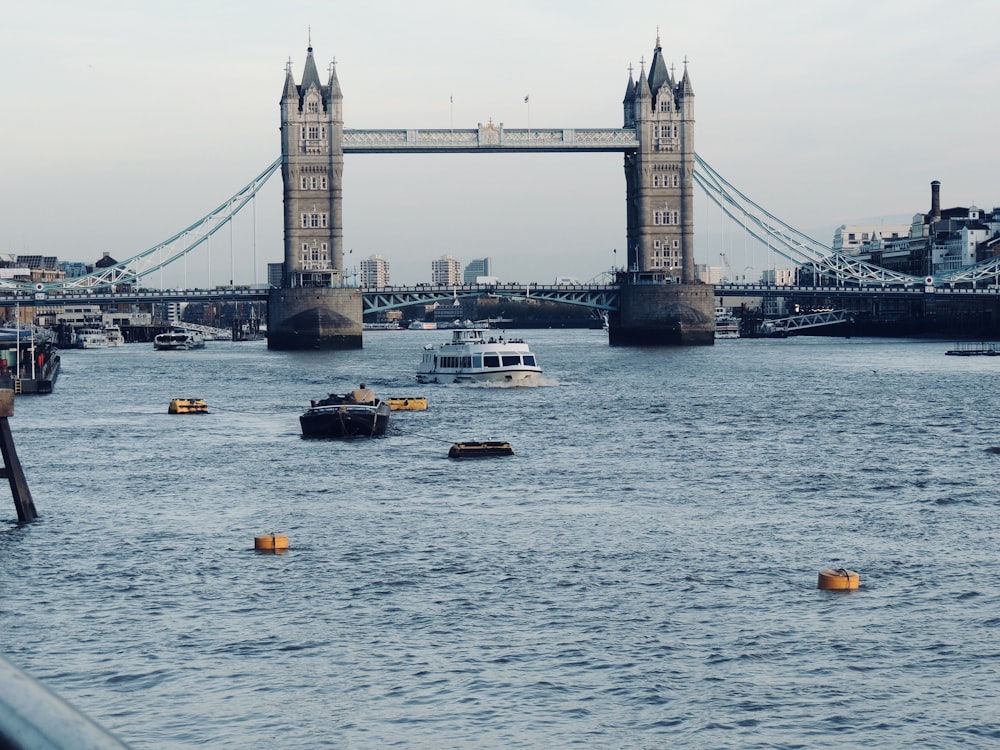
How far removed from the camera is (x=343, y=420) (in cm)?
5347

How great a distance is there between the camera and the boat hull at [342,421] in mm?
53406

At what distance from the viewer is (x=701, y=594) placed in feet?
75.0

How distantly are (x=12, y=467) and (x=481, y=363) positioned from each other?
190 feet

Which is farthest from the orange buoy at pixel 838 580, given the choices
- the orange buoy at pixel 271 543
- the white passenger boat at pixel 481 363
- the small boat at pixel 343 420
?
the white passenger boat at pixel 481 363

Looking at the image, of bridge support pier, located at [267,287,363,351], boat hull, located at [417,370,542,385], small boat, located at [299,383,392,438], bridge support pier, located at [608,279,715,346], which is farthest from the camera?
bridge support pier, located at [608,279,715,346]

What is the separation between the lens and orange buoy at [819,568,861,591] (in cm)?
2292

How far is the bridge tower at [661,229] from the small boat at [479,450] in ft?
383

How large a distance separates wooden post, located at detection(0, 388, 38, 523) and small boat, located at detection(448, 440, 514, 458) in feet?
52.7

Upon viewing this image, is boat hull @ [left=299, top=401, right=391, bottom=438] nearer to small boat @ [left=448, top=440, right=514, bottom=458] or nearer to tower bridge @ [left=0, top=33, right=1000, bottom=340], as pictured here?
small boat @ [left=448, top=440, right=514, bottom=458]

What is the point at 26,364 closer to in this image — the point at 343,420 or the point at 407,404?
the point at 407,404

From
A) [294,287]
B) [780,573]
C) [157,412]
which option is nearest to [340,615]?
[780,573]

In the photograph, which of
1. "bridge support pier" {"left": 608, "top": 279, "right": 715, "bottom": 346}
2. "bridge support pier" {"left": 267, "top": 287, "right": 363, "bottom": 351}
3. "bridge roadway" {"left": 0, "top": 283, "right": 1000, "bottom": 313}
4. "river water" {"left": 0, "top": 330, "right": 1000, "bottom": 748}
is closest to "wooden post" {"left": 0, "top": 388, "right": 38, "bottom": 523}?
"river water" {"left": 0, "top": 330, "right": 1000, "bottom": 748}

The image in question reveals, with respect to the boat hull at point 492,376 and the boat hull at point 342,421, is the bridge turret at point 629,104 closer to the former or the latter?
the boat hull at point 492,376

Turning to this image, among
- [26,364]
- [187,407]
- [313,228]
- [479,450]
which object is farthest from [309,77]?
[479,450]
